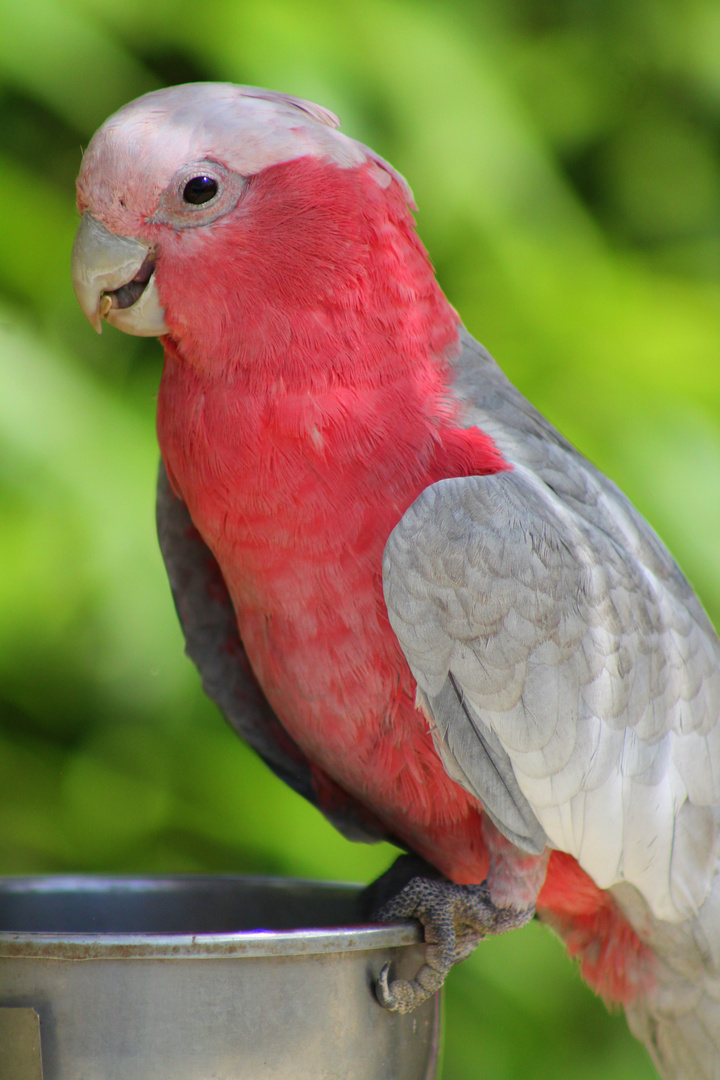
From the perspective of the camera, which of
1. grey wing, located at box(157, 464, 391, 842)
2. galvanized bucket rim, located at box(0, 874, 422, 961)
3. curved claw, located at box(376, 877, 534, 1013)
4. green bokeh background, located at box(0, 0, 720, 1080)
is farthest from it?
green bokeh background, located at box(0, 0, 720, 1080)

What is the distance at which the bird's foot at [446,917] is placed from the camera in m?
0.72

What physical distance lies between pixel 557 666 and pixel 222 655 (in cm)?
38

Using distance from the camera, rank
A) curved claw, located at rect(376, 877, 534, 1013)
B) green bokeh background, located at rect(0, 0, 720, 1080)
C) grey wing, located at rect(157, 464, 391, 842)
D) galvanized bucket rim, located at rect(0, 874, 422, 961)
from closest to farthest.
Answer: galvanized bucket rim, located at rect(0, 874, 422, 961) → curved claw, located at rect(376, 877, 534, 1013) → grey wing, located at rect(157, 464, 391, 842) → green bokeh background, located at rect(0, 0, 720, 1080)

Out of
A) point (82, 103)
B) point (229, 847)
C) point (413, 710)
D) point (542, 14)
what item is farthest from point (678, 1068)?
point (542, 14)

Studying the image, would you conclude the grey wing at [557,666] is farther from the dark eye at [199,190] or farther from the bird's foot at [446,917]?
the dark eye at [199,190]

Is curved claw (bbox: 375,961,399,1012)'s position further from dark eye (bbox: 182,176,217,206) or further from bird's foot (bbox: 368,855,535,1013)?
dark eye (bbox: 182,176,217,206)

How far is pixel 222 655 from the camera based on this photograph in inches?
38.9

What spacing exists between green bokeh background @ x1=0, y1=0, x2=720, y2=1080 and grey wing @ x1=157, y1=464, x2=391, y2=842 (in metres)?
0.32

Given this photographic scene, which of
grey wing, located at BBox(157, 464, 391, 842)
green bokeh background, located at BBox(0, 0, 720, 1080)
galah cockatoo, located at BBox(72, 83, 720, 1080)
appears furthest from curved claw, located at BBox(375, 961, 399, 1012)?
green bokeh background, located at BBox(0, 0, 720, 1080)

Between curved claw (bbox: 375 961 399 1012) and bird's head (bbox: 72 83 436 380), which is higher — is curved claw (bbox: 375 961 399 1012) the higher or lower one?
the lower one

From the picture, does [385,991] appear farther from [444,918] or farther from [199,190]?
[199,190]

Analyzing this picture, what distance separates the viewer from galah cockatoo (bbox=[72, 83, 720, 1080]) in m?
0.73

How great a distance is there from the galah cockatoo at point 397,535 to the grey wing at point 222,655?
12 centimetres

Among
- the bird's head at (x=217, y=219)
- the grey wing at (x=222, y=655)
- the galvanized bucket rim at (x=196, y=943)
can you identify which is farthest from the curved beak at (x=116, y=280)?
the galvanized bucket rim at (x=196, y=943)
